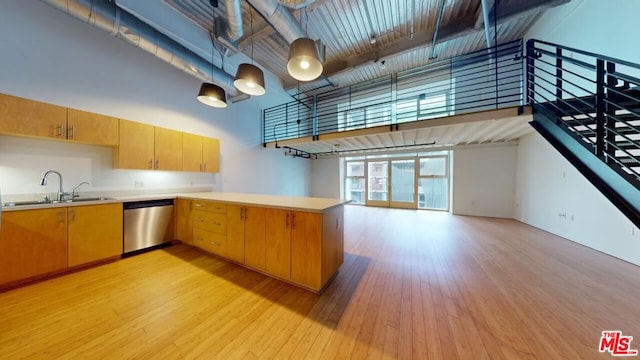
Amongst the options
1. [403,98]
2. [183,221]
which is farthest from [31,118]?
[403,98]

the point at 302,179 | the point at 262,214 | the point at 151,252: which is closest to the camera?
the point at 262,214

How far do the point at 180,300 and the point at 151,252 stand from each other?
1795 mm

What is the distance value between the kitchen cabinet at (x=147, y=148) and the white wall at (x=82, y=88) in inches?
13.0

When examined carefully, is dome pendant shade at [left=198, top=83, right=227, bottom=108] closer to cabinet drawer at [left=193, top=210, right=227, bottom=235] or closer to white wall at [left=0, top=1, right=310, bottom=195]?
white wall at [left=0, top=1, right=310, bottom=195]

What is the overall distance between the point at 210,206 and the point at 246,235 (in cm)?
87

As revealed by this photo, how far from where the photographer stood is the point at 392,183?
7297 mm

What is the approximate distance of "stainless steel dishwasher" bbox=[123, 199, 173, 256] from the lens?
2820 mm

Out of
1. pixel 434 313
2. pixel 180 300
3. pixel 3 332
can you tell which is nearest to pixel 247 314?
pixel 180 300

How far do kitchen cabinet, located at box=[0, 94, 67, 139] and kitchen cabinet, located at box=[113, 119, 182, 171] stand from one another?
1.83ft

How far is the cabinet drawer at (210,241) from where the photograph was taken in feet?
8.98

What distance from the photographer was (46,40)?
244 cm

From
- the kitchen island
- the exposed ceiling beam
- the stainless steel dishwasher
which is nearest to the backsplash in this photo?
the stainless steel dishwasher

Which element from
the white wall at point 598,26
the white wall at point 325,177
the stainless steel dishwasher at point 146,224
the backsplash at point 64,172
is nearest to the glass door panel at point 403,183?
the white wall at point 325,177

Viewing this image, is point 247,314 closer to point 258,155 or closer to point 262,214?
point 262,214
